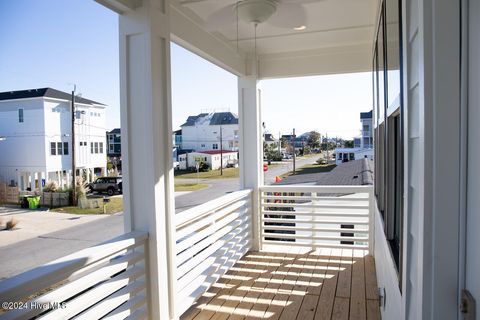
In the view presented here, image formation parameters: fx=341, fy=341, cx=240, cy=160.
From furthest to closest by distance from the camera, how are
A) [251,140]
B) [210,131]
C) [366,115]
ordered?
1. [251,140]
2. [366,115]
3. [210,131]

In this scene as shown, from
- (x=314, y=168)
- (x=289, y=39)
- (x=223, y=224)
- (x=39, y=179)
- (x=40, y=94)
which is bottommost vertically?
(x=223, y=224)

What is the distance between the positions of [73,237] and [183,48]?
6.21ft

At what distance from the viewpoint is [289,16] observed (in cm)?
236

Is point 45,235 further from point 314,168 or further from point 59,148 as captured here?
point 314,168

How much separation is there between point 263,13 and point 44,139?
1.62 meters

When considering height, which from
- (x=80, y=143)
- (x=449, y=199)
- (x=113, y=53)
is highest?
(x=113, y=53)

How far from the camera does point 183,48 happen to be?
3035 mm

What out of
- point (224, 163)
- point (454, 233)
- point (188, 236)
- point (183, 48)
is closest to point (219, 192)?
point (224, 163)

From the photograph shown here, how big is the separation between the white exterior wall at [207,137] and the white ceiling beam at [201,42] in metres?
0.69

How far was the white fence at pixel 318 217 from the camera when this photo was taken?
164 inches

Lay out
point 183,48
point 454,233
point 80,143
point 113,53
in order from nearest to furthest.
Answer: point 454,233 < point 80,143 < point 113,53 < point 183,48

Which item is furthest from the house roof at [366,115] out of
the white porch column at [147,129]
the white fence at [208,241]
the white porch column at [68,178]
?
the white porch column at [68,178]

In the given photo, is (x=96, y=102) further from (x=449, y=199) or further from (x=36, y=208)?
(x=449, y=199)

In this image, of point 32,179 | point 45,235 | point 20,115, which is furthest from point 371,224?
point 20,115
